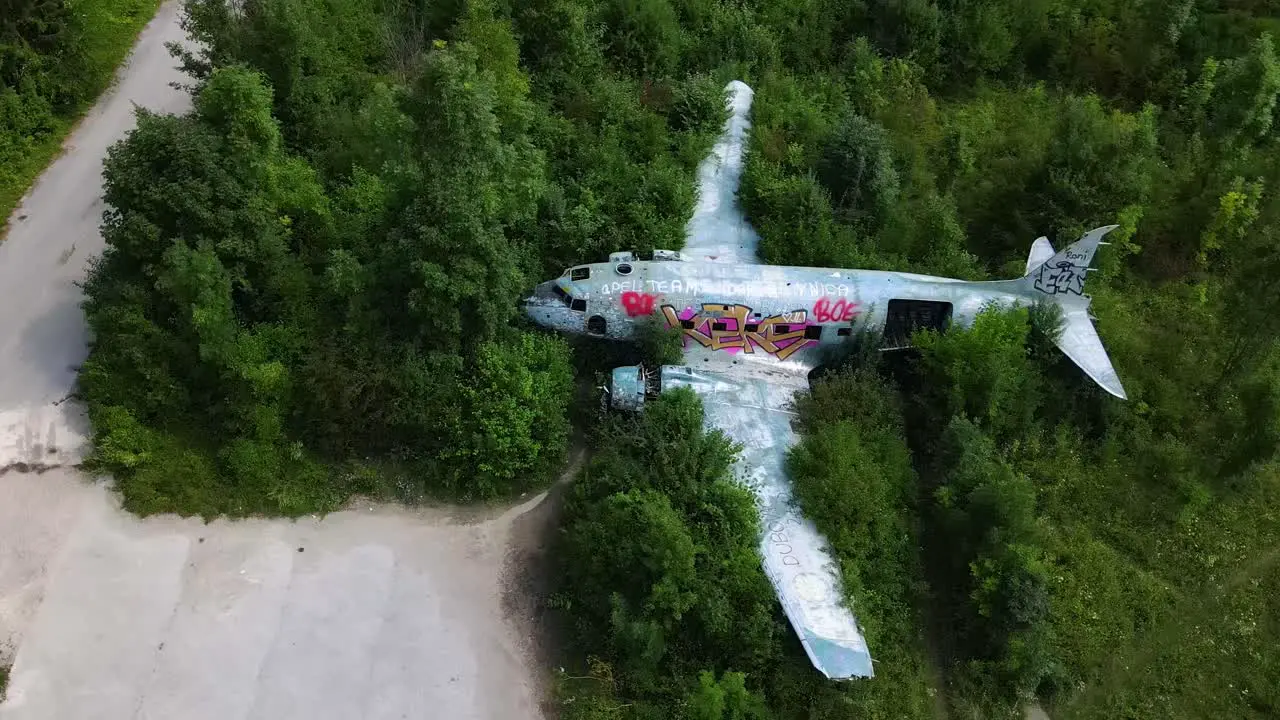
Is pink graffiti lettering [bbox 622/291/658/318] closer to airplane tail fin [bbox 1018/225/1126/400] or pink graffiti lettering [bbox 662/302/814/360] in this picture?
pink graffiti lettering [bbox 662/302/814/360]

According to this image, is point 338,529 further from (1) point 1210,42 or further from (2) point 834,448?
(1) point 1210,42

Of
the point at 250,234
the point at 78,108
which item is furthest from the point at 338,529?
the point at 78,108

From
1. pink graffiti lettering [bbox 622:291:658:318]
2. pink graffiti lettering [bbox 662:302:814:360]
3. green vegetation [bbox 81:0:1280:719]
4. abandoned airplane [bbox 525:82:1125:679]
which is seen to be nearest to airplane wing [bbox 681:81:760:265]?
green vegetation [bbox 81:0:1280:719]

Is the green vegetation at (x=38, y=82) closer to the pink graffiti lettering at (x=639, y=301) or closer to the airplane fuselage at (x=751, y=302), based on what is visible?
the airplane fuselage at (x=751, y=302)

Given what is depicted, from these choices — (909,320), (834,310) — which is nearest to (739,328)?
(834,310)

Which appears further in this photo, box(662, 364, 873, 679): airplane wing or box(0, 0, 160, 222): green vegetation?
box(0, 0, 160, 222): green vegetation

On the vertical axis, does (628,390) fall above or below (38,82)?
below

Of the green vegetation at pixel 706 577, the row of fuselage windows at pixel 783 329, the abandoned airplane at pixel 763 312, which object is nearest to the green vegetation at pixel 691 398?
the green vegetation at pixel 706 577

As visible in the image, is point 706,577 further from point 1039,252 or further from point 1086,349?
point 1039,252
